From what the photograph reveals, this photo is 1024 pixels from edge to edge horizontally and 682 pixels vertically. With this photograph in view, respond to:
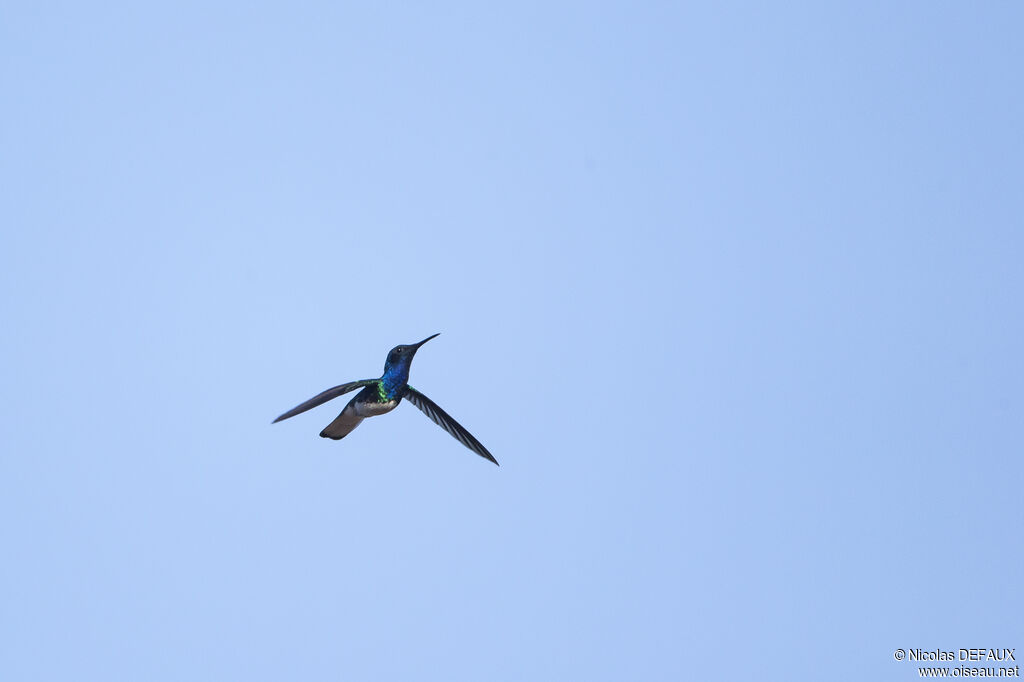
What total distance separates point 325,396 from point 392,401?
8.39ft

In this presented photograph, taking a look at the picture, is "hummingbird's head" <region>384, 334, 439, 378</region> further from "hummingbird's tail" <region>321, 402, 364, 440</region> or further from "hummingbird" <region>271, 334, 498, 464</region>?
"hummingbird's tail" <region>321, 402, 364, 440</region>

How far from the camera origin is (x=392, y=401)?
18.0 metres

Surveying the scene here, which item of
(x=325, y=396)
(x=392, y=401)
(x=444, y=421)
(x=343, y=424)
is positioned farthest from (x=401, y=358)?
(x=325, y=396)

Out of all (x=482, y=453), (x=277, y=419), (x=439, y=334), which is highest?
(x=439, y=334)

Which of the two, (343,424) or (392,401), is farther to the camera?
(343,424)

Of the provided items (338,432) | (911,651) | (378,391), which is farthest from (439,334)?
(911,651)

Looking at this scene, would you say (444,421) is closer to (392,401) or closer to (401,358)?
(392,401)

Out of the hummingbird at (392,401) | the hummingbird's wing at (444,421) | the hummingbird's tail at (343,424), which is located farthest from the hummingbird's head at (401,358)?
the hummingbird's tail at (343,424)

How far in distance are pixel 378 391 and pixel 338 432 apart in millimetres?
1181

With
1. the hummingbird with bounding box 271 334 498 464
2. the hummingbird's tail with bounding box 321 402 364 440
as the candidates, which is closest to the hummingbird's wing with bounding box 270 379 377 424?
the hummingbird with bounding box 271 334 498 464

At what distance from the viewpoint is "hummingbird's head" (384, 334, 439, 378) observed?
17688mm

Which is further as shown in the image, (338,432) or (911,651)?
(338,432)

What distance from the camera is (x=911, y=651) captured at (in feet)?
54.9

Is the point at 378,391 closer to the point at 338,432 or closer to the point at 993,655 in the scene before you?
the point at 338,432
